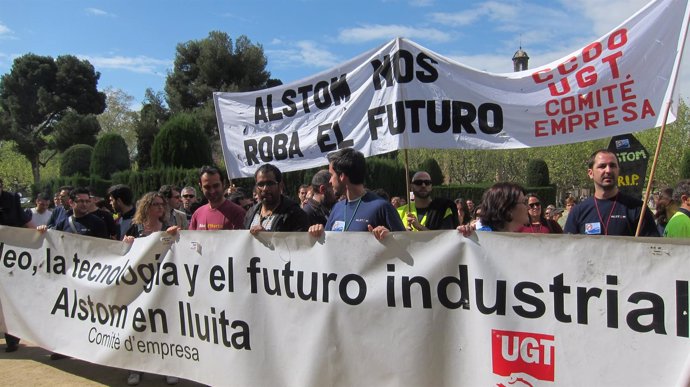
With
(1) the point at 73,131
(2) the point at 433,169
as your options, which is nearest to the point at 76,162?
(1) the point at 73,131

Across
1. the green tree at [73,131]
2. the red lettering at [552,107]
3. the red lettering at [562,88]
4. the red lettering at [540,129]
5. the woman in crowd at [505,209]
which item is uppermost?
the green tree at [73,131]

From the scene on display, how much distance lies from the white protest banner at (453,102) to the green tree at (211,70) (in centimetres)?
3780

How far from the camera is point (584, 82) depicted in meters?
4.07

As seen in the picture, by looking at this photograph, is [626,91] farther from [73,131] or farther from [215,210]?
[73,131]

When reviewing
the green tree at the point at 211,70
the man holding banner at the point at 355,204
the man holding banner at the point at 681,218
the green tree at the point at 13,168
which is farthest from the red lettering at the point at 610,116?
the green tree at the point at 13,168

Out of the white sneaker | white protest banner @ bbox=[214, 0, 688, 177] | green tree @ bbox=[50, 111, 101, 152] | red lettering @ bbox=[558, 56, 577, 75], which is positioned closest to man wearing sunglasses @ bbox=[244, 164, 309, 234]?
white protest banner @ bbox=[214, 0, 688, 177]

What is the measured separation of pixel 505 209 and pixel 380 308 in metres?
1.00

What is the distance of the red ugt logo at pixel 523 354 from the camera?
2.83 metres

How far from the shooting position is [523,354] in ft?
9.53

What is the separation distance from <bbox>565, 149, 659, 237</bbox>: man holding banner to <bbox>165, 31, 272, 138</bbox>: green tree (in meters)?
39.8

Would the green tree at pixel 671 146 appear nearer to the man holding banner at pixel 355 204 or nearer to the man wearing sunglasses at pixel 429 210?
the man wearing sunglasses at pixel 429 210

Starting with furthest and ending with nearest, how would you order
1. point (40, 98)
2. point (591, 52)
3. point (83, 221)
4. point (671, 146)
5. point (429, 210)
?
point (40, 98), point (671, 146), point (83, 221), point (429, 210), point (591, 52)

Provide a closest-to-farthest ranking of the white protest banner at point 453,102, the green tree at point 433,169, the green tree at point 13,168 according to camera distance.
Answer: the white protest banner at point 453,102 < the green tree at point 433,169 < the green tree at point 13,168

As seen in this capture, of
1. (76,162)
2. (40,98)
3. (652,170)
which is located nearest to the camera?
(652,170)
